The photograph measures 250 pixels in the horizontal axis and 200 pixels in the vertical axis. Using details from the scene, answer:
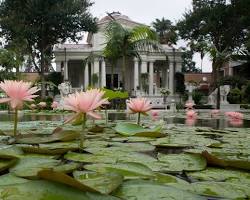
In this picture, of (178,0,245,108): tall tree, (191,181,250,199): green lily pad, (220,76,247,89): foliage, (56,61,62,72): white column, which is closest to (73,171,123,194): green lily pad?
(191,181,250,199): green lily pad

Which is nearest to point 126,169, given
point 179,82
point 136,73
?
point 136,73

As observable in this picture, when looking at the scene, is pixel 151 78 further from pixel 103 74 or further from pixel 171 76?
pixel 103 74

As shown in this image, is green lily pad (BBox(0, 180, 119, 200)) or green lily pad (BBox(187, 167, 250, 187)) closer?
green lily pad (BBox(0, 180, 119, 200))

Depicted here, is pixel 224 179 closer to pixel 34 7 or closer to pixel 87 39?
pixel 34 7

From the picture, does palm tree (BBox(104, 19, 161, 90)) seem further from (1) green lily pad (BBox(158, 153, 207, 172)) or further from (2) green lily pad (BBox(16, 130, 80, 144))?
(1) green lily pad (BBox(158, 153, 207, 172))

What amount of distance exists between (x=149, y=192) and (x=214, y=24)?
A: 97.4ft

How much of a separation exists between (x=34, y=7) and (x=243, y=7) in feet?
49.1

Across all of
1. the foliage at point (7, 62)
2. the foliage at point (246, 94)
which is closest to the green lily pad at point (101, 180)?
the foliage at point (7, 62)

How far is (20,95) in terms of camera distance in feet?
8.66

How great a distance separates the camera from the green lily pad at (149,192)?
1504 mm

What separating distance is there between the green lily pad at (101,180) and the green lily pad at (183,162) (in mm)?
476

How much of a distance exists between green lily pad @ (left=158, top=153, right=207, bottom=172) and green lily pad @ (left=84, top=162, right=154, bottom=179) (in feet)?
0.61

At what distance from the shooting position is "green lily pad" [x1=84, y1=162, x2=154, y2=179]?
1867 mm

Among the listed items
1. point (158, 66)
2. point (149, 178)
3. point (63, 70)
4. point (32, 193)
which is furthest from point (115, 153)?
point (158, 66)
